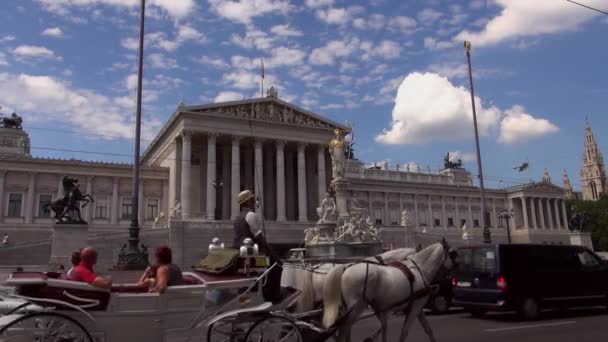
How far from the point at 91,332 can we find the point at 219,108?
149 feet

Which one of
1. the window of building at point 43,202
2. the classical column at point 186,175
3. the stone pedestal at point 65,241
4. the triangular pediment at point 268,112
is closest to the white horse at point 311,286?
the stone pedestal at point 65,241

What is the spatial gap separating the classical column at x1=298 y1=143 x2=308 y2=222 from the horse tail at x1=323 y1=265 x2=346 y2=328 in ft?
142

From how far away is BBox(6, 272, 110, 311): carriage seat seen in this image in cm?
589

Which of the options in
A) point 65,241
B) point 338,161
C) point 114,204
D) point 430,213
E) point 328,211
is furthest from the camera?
point 430,213

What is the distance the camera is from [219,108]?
50.2 meters

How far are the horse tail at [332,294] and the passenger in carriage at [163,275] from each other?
2.17 m

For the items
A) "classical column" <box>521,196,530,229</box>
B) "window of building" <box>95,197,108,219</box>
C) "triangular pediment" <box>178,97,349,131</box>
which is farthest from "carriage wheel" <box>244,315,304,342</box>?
"classical column" <box>521,196,530,229</box>

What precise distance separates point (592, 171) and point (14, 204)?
14288 cm

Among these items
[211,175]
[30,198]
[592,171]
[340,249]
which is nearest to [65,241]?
[340,249]

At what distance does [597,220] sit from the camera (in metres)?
83.1

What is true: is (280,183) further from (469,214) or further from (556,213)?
(556,213)

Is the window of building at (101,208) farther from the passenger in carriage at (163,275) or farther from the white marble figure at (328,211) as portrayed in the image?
the passenger in carriage at (163,275)

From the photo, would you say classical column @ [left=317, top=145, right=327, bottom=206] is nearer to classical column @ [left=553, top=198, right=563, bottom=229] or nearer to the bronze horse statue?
the bronze horse statue

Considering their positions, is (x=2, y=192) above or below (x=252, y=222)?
above
